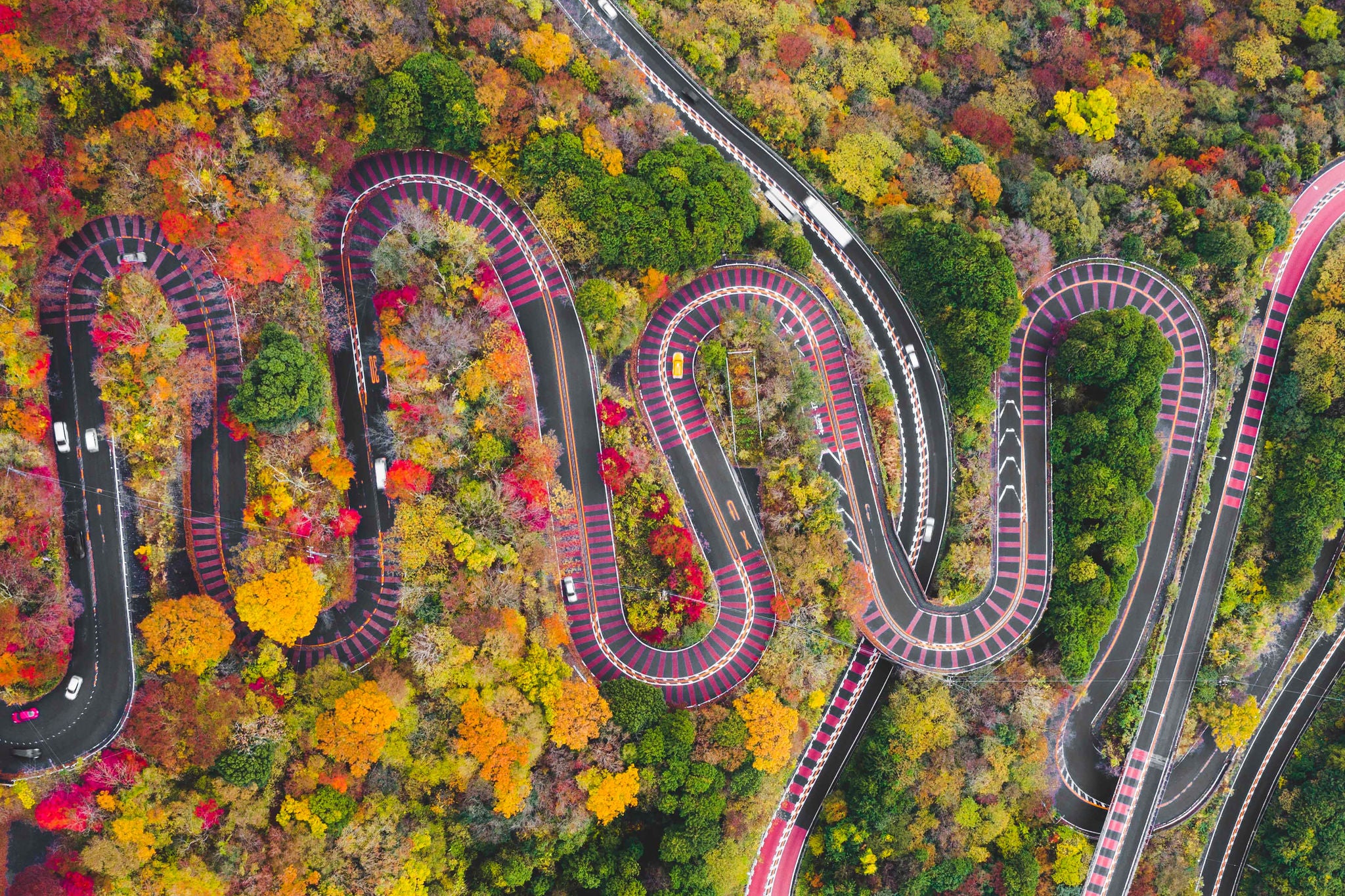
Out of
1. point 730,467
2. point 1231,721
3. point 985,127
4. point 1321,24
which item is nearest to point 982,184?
point 985,127

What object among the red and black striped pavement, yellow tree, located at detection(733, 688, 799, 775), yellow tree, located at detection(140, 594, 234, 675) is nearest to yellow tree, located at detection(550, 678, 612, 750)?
yellow tree, located at detection(733, 688, 799, 775)

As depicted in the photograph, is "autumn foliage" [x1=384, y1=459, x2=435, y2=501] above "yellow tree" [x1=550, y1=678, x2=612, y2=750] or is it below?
above

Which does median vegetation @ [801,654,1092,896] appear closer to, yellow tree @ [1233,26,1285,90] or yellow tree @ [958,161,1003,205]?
yellow tree @ [958,161,1003,205]

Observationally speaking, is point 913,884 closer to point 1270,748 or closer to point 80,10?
point 1270,748

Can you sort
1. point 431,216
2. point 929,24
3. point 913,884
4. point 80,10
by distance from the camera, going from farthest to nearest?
1. point 929,24
2. point 913,884
3. point 431,216
4. point 80,10

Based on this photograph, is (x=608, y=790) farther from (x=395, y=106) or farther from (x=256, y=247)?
(x=395, y=106)

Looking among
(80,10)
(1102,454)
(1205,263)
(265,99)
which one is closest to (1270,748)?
(1102,454)

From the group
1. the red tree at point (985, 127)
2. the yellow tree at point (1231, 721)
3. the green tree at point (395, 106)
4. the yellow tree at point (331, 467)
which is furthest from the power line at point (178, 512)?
the yellow tree at point (1231, 721)
